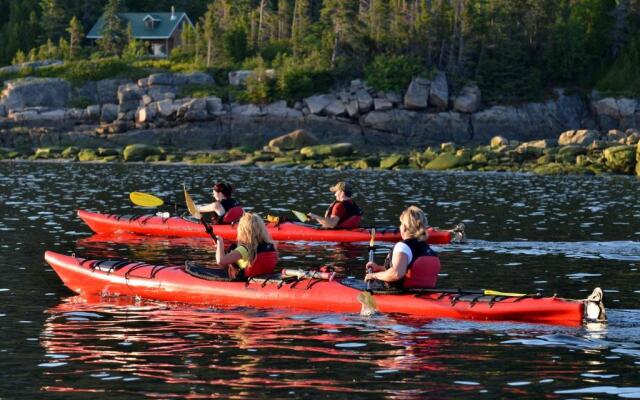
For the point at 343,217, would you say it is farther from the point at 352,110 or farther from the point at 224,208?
the point at 352,110

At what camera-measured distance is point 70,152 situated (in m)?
68.1

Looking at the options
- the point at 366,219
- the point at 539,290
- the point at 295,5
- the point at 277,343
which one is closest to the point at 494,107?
the point at 295,5

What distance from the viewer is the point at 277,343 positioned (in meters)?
13.9

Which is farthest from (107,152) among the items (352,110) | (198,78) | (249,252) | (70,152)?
(249,252)

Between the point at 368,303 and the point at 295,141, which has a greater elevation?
the point at 368,303

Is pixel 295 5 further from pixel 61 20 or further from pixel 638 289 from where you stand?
pixel 638 289

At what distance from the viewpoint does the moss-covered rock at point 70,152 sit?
67.8m

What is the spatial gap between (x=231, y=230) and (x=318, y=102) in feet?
162

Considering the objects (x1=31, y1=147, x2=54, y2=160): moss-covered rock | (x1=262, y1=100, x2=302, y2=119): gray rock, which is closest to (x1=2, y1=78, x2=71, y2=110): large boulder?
(x1=31, y1=147, x2=54, y2=160): moss-covered rock

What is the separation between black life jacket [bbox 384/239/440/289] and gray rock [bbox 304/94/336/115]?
5907 centimetres

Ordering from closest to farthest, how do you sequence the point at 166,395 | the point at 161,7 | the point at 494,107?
1. the point at 166,395
2. the point at 494,107
3. the point at 161,7

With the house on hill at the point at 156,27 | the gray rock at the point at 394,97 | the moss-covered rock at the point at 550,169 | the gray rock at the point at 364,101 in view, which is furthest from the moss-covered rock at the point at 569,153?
the house on hill at the point at 156,27

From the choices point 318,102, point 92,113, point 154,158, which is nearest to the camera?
point 154,158

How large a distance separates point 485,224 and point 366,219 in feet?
11.4
